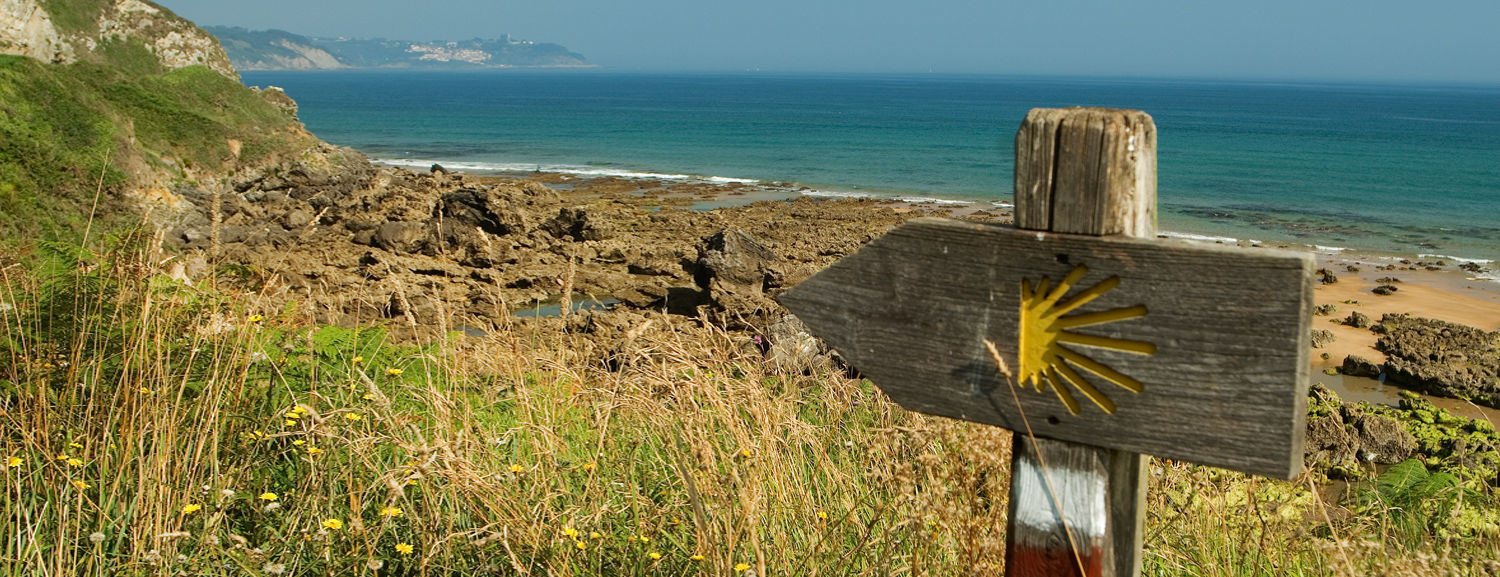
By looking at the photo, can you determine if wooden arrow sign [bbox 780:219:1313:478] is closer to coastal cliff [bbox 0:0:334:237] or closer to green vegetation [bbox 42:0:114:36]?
coastal cliff [bbox 0:0:334:237]

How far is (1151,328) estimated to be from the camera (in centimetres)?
136

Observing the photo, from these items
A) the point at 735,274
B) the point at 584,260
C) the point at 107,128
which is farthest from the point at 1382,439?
the point at 107,128

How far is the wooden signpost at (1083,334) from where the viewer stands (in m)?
1.30

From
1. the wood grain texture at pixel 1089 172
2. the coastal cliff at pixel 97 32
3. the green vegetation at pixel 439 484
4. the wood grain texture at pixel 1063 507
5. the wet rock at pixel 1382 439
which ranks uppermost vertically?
the coastal cliff at pixel 97 32

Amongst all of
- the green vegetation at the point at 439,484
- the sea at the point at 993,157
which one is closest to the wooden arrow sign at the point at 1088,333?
the green vegetation at the point at 439,484

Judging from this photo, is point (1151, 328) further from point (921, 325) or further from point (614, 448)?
point (614, 448)

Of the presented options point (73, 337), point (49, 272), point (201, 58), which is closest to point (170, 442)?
point (73, 337)

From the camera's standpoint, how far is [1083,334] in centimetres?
142

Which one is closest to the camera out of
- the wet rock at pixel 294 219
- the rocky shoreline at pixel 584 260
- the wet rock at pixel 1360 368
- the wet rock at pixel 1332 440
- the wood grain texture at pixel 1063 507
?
the wood grain texture at pixel 1063 507

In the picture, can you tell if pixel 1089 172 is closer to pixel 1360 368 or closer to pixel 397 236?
pixel 1360 368

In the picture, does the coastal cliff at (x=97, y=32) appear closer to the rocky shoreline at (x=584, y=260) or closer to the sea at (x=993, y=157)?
the rocky shoreline at (x=584, y=260)

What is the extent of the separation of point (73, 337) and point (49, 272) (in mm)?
743

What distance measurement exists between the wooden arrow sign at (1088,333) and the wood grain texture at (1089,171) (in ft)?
0.10

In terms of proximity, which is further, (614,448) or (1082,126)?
(614,448)
